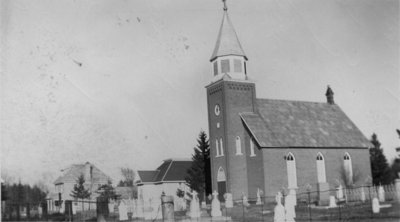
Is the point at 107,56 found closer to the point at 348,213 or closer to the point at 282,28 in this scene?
the point at 282,28

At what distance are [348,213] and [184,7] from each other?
12.4 m

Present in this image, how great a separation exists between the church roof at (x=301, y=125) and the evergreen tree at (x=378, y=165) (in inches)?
191

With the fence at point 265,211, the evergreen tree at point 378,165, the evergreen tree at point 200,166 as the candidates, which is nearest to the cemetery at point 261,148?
the fence at point 265,211

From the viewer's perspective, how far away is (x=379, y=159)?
157 ft

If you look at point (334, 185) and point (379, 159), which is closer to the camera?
point (334, 185)

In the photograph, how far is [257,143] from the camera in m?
36.6

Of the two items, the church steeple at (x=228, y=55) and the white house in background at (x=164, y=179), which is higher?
the church steeple at (x=228, y=55)

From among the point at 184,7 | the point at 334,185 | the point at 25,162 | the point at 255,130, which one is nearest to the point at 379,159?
the point at 334,185

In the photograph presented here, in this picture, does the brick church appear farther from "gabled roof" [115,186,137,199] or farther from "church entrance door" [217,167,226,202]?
"gabled roof" [115,186,137,199]

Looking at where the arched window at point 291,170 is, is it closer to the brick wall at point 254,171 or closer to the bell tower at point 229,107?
the brick wall at point 254,171

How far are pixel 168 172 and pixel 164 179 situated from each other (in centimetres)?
120

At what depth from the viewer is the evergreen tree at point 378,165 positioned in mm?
47531

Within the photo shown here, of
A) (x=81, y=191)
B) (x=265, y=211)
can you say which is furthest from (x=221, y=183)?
(x=81, y=191)

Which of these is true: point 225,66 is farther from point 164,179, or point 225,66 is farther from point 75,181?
point 75,181
